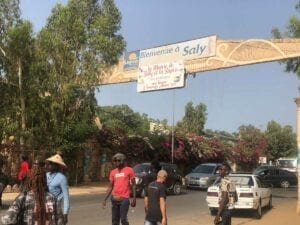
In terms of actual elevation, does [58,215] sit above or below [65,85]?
below

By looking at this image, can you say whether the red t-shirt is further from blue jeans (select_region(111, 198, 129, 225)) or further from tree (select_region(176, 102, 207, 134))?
tree (select_region(176, 102, 207, 134))

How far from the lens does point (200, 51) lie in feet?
95.8

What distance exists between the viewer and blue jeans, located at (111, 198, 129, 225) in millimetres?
10407

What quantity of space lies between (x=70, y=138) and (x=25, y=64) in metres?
4.41

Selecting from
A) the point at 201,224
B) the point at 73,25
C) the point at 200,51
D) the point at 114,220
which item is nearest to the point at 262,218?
the point at 201,224

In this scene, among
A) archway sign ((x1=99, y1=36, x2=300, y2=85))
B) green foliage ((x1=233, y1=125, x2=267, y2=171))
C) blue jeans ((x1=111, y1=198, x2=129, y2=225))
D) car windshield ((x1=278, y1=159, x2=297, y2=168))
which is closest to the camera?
blue jeans ((x1=111, y1=198, x2=129, y2=225))

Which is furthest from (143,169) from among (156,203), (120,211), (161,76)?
(156,203)

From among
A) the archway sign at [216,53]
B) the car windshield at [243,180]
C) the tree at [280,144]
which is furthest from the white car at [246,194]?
the tree at [280,144]

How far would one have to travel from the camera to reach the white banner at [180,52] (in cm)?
2873

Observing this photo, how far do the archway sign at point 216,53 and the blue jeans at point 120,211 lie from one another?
681 inches

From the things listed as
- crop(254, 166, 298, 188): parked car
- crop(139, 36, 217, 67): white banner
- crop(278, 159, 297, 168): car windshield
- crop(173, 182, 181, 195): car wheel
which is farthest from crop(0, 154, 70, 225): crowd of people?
crop(278, 159, 297, 168): car windshield

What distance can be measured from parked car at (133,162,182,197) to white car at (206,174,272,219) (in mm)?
4185

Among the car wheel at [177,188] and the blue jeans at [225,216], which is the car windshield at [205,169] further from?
the blue jeans at [225,216]

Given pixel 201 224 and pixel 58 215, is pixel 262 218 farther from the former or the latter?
pixel 58 215
